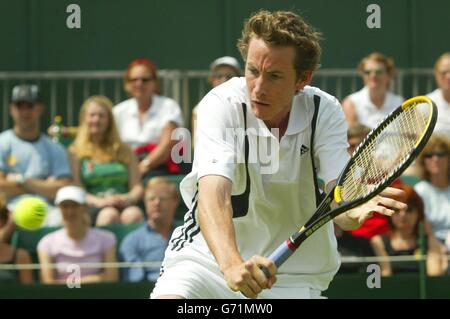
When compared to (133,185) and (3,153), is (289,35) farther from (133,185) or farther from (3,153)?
(3,153)

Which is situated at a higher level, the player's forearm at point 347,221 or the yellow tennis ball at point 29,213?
the player's forearm at point 347,221

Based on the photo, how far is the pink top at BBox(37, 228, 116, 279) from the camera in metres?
8.23

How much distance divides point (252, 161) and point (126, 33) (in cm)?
651

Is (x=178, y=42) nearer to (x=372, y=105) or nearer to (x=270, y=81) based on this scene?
(x=372, y=105)

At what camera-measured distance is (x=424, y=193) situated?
856cm

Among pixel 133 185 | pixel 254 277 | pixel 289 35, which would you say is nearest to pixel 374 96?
pixel 133 185

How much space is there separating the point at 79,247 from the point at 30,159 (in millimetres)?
985

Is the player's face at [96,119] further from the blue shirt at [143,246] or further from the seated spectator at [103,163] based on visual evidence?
the blue shirt at [143,246]

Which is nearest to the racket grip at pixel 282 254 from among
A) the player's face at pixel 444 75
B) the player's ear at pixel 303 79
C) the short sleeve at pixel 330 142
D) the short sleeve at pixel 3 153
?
the short sleeve at pixel 330 142

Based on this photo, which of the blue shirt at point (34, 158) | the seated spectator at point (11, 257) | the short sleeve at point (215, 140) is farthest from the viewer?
the blue shirt at point (34, 158)

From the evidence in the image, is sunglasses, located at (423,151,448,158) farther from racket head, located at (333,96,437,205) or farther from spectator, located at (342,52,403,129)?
racket head, located at (333,96,437,205)

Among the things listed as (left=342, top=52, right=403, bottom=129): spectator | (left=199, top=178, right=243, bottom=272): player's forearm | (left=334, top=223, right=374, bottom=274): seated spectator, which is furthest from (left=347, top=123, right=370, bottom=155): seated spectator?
(left=199, top=178, right=243, bottom=272): player's forearm

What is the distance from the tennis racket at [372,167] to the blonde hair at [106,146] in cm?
373

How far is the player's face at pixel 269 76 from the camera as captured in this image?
4.71 metres
